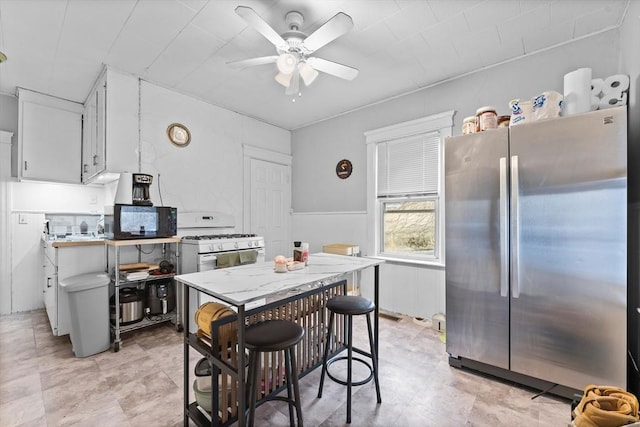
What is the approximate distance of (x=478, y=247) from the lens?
6.89ft

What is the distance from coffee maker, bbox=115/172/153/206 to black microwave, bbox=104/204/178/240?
0.12 metres

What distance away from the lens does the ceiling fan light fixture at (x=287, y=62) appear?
6.68 feet

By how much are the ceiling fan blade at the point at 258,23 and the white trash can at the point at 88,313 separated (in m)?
2.37

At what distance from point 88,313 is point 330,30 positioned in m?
2.86

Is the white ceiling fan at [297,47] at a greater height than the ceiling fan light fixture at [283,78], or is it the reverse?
→ the white ceiling fan at [297,47]

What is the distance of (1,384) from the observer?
6.36 ft

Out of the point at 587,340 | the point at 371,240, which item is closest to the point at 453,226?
the point at 587,340

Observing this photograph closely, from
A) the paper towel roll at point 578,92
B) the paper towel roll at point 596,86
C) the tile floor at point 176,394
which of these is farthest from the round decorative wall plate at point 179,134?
the paper towel roll at point 596,86

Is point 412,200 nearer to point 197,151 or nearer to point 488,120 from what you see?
point 488,120

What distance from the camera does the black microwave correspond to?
2520 millimetres

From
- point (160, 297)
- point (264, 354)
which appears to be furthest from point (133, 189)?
point (264, 354)

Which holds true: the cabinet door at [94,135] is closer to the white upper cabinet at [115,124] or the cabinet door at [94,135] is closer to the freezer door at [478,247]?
the white upper cabinet at [115,124]

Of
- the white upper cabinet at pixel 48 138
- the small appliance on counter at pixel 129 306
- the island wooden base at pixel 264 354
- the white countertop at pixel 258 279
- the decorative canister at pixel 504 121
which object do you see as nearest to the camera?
the white countertop at pixel 258 279

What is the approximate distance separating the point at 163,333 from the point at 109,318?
1.69 ft
